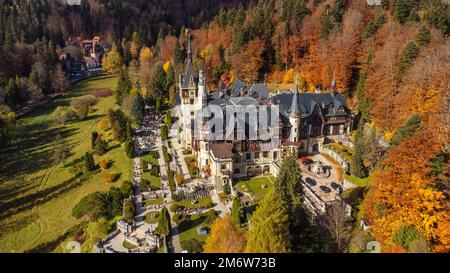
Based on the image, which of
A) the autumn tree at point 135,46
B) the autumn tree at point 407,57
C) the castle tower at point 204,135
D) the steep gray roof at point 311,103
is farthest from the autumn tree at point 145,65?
the autumn tree at point 407,57

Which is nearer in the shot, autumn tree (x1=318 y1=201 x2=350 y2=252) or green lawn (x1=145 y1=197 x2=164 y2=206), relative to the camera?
autumn tree (x1=318 y1=201 x2=350 y2=252)

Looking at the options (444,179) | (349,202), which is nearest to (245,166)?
(349,202)

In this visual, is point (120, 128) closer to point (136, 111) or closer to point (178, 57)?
point (136, 111)

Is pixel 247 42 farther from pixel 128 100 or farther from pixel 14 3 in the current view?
pixel 14 3

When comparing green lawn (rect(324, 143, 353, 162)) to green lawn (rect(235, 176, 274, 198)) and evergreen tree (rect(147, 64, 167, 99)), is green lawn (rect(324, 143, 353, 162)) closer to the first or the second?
green lawn (rect(235, 176, 274, 198))

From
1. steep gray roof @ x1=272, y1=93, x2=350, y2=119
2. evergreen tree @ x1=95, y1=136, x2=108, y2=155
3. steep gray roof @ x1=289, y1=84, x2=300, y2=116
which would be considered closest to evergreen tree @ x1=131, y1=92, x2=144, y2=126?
evergreen tree @ x1=95, y1=136, x2=108, y2=155

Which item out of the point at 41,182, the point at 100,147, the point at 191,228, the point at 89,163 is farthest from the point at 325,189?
the point at 41,182

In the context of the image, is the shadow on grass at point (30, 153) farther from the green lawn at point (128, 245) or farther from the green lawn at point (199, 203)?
the green lawn at point (128, 245)
